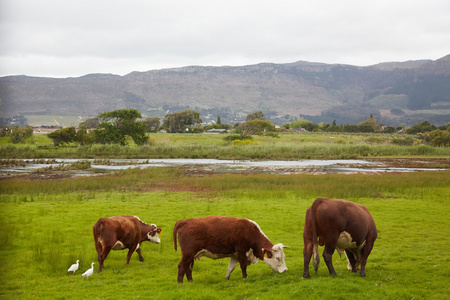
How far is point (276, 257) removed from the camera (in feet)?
32.9

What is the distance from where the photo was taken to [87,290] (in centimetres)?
942

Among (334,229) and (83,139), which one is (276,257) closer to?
(334,229)

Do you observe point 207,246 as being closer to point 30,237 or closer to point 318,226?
point 318,226

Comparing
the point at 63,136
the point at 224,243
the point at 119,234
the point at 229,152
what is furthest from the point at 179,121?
the point at 224,243

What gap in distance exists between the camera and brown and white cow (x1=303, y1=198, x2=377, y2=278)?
9461mm

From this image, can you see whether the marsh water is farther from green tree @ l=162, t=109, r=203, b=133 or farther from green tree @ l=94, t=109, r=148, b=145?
green tree @ l=162, t=109, r=203, b=133

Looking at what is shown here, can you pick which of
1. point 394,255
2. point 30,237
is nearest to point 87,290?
point 30,237

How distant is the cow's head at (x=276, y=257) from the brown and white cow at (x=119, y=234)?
4.22 m

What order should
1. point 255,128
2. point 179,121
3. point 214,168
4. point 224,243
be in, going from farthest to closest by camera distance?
1. point 179,121
2. point 255,128
3. point 214,168
4. point 224,243

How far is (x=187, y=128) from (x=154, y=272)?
143m

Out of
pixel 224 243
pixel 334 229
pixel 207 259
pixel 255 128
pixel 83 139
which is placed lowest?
pixel 255 128

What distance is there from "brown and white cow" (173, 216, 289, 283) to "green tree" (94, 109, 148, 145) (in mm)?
71426

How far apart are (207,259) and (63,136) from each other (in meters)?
79.2

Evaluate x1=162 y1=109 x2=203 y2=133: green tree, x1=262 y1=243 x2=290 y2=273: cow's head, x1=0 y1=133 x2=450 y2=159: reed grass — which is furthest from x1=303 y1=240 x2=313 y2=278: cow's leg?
x1=162 y1=109 x2=203 y2=133: green tree
